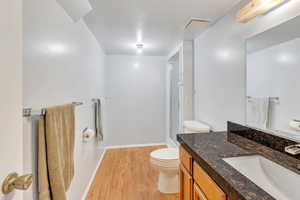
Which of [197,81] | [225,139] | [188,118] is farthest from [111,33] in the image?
[225,139]

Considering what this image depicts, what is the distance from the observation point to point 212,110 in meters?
2.07

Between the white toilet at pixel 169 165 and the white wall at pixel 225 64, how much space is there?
22 centimetres

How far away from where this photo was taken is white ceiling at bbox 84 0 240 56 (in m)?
1.57

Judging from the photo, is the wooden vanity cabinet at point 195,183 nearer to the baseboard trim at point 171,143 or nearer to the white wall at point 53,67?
the white wall at point 53,67

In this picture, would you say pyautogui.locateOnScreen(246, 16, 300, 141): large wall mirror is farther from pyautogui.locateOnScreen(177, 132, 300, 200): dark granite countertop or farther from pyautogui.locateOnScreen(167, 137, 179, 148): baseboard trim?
pyautogui.locateOnScreen(167, 137, 179, 148): baseboard trim

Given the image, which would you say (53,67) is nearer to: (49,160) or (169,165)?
(49,160)

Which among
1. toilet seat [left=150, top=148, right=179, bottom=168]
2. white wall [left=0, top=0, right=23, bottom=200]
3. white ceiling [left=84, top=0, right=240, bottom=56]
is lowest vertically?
toilet seat [left=150, top=148, right=179, bottom=168]

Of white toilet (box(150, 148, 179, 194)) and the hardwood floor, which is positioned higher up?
white toilet (box(150, 148, 179, 194))

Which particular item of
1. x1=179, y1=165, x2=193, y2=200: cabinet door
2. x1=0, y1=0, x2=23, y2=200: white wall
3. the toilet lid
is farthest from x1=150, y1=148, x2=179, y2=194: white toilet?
x1=0, y1=0, x2=23, y2=200: white wall

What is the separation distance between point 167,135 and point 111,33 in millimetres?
2549

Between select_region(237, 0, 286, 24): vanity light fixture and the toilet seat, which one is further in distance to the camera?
the toilet seat

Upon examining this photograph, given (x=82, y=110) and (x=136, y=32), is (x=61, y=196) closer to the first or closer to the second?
(x=82, y=110)

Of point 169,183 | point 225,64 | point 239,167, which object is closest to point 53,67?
point 239,167

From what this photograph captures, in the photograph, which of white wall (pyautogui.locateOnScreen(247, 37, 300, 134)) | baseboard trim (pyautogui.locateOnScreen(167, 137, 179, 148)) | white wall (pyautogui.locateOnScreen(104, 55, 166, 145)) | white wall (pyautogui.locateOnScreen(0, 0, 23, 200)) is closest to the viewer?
white wall (pyautogui.locateOnScreen(0, 0, 23, 200))
